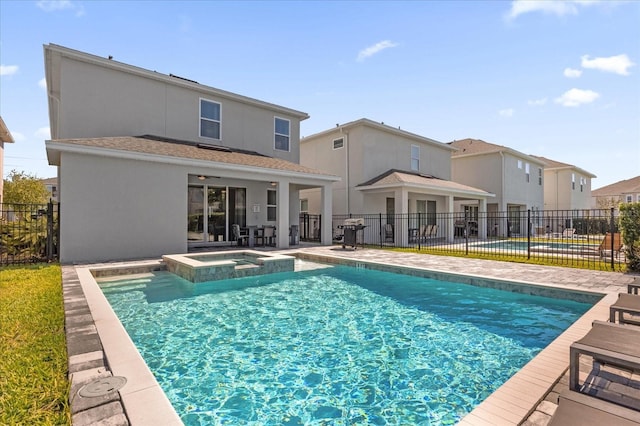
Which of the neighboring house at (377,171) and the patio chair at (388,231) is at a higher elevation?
the neighboring house at (377,171)

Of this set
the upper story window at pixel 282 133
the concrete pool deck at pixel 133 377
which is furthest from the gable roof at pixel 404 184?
the concrete pool deck at pixel 133 377

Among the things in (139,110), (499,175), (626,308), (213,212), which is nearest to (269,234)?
(213,212)

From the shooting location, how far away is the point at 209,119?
48.7 ft

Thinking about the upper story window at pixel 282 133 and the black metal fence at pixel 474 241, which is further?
the upper story window at pixel 282 133

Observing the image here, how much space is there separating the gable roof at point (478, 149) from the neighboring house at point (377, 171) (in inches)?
184

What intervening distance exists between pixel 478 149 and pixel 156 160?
23.9 metres

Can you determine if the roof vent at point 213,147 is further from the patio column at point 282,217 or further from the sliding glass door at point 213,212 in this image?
the patio column at point 282,217

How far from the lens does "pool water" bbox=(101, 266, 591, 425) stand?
3.24 metres

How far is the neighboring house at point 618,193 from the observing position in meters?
44.5

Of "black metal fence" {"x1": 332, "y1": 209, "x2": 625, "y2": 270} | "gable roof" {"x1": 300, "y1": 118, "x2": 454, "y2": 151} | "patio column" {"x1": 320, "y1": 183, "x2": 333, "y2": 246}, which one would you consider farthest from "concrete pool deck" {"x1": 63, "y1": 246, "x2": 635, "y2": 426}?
"gable roof" {"x1": 300, "y1": 118, "x2": 454, "y2": 151}

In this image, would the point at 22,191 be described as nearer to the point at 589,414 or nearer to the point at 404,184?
the point at 404,184

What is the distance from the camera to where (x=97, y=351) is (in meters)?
3.43

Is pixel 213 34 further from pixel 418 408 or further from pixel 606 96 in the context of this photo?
pixel 606 96

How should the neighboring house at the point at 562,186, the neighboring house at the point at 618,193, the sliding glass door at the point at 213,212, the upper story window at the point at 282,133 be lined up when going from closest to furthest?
1. the sliding glass door at the point at 213,212
2. the upper story window at the point at 282,133
3. the neighboring house at the point at 562,186
4. the neighboring house at the point at 618,193
